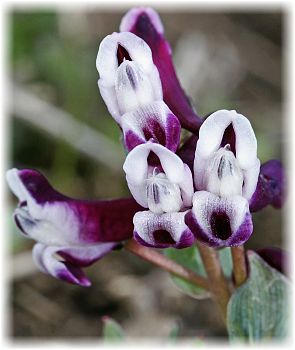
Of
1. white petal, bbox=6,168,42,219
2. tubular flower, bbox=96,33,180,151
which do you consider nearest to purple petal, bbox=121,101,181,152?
tubular flower, bbox=96,33,180,151

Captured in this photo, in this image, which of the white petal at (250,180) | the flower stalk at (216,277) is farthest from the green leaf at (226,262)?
the white petal at (250,180)

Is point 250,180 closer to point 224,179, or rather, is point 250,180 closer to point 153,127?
point 224,179

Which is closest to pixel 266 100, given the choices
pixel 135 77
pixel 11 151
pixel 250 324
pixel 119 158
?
pixel 119 158

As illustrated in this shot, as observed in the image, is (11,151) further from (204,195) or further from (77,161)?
(204,195)

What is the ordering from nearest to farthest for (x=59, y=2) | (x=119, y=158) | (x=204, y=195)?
(x=204, y=195) < (x=119, y=158) < (x=59, y=2)

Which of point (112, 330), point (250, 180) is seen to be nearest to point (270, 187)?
point (250, 180)
